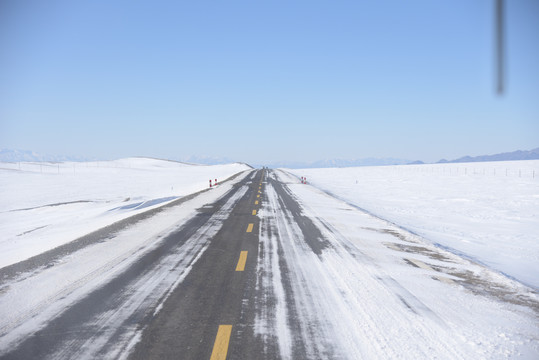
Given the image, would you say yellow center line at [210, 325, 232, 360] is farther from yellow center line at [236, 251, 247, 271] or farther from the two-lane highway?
yellow center line at [236, 251, 247, 271]

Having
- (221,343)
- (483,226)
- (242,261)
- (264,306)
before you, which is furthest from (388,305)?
(483,226)

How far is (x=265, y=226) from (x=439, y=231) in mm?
5762

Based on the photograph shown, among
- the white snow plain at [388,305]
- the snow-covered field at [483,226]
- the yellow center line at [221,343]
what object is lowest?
the snow-covered field at [483,226]

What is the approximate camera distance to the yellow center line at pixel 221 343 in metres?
3.25

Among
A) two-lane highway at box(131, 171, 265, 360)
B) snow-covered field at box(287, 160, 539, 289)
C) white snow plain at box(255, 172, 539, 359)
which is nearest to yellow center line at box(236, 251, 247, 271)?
two-lane highway at box(131, 171, 265, 360)

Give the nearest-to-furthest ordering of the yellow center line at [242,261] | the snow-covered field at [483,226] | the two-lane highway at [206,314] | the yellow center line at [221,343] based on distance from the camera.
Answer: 1. the yellow center line at [221,343]
2. the two-lane highway at [206,314]
3. the yellow center line at [242,261]
4. the snow-covered field at [483,226]

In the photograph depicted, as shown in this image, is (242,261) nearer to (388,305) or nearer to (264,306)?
(264,306)

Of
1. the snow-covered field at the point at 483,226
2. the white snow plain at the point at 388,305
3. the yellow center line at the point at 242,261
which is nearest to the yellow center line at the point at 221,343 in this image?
the white snow plain at the point at 388,305

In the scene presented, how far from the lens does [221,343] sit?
11.3ft

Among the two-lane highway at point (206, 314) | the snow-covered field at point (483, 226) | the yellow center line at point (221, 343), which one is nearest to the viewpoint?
the yellow center line at point (221, 343)

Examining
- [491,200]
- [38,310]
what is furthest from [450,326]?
[491,200]

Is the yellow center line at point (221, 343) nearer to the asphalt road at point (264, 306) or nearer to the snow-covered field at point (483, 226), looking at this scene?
the asphalt road at point (264, 306)

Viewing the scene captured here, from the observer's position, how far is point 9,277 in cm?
560

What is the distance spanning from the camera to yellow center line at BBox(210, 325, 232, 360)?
3.25 m
